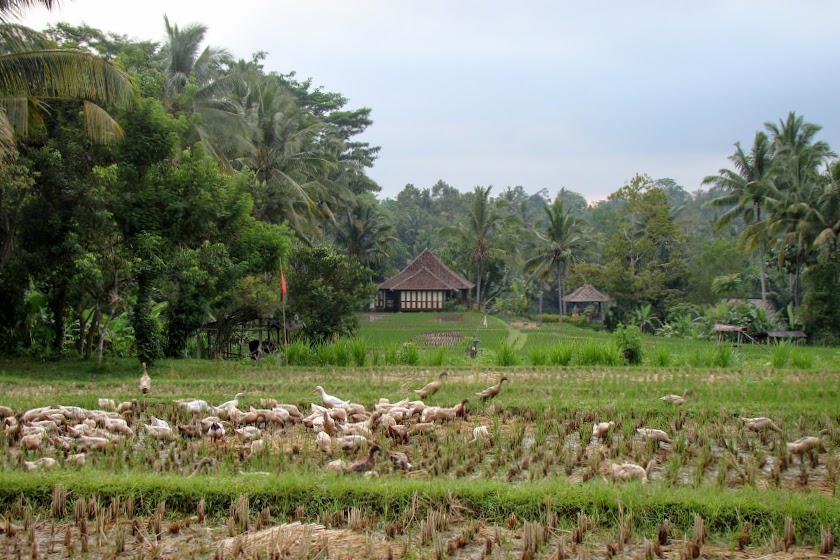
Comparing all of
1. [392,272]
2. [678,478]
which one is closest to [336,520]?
[678,478]

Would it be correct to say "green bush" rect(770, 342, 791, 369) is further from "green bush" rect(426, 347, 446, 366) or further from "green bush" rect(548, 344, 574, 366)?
"green bush" rect(426, 347, 446, 366)

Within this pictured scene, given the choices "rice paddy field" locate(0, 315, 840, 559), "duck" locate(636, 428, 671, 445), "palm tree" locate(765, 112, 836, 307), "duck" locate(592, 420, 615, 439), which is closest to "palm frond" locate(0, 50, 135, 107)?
"rice paddy field" locate(0, 315, 840, 559)

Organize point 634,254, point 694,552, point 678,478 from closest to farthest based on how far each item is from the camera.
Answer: point 694,552, point 678,478, point 634,254

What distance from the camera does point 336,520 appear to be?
516 centimetres

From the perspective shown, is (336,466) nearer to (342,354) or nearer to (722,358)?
(342,354)

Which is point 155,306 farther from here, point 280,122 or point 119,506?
point 119,506

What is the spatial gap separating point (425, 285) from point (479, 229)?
457 cm

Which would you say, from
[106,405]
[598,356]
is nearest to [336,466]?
[106,405]

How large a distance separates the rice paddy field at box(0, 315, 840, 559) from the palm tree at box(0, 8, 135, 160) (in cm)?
426

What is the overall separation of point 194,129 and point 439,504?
14497mm

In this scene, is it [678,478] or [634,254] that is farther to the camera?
[634,254]

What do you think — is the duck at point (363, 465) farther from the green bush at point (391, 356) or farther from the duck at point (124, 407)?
the green bush at point (391, 356)

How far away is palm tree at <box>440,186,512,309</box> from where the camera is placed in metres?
42.6

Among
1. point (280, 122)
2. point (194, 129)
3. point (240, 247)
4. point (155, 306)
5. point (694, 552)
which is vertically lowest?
point (694, 552)
